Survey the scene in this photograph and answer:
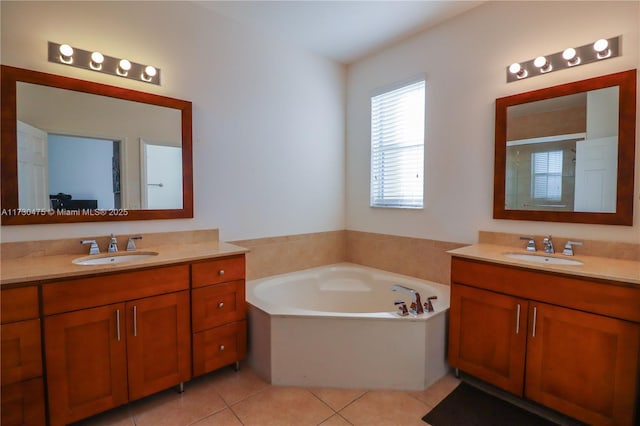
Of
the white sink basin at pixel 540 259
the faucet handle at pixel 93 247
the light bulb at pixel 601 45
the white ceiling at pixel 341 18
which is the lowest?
the white sink basin at pixel 540 259

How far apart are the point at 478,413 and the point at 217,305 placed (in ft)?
5.50

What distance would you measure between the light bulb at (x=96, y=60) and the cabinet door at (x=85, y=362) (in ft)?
4.85

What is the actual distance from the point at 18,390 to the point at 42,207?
3.15ft

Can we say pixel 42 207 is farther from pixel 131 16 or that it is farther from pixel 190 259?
pixel 131 16

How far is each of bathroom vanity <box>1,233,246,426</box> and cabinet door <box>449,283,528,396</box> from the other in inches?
56.9

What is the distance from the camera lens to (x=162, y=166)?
2162 mm

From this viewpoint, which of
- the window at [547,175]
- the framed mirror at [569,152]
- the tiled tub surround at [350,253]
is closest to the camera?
the framed mirror at [569,152]

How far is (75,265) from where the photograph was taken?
1592 millimetres

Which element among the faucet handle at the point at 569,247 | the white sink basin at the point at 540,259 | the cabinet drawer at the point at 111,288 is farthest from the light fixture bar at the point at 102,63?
the faucet handle at the point at 569,247

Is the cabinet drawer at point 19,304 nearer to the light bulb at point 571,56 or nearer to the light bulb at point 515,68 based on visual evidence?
the light bulb at point 515,68

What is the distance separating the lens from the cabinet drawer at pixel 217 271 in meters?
1.86

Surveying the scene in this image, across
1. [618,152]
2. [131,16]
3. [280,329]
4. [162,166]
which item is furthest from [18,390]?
[618,152]

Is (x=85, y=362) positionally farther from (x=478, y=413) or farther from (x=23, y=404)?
(x=478, y=413)

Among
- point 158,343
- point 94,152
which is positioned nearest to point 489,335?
point 158,343
